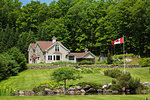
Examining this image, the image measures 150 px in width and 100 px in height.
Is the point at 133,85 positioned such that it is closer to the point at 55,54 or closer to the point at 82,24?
the point at 55,54

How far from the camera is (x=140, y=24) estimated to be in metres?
62.2

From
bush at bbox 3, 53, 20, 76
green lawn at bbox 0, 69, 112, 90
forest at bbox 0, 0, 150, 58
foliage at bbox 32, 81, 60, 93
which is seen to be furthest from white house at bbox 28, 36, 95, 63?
foliage at bbox 32, 81, 60, 93

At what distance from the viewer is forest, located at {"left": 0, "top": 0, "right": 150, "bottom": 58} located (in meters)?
62.0

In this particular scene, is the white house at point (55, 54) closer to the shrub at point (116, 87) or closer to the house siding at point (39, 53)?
the house siding at point (39, 53)

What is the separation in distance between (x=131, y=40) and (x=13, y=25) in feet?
125

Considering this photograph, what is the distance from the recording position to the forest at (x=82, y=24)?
62.0 metres

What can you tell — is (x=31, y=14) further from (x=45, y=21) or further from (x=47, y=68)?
(x=47, y=68)

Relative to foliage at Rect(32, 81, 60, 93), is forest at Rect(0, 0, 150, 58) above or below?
above

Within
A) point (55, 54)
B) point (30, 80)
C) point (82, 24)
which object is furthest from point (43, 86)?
point (82, 24)

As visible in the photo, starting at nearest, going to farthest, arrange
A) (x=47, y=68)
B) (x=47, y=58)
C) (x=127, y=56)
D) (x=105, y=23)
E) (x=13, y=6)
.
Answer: (x=47, y=68) < (x=47, y=58) < (x=127, y=56) < (x=105, y=23) < (x=13, y=6)

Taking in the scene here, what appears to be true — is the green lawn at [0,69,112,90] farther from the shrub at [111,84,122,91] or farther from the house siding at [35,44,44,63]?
the house siding at [35,44,44,63]

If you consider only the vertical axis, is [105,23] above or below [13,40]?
above

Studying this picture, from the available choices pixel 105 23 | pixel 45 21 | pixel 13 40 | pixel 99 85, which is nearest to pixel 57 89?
pixel 99 85

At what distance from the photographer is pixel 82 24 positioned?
2714 inches
